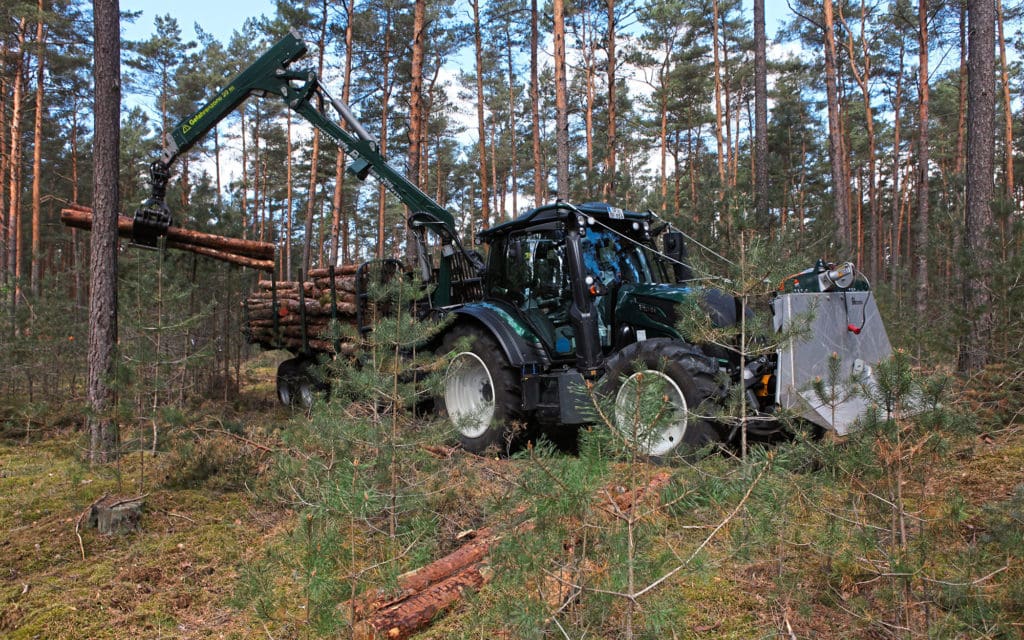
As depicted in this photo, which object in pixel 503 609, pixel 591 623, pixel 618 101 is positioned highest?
pixel 618 101

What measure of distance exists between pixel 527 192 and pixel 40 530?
27.2 meters

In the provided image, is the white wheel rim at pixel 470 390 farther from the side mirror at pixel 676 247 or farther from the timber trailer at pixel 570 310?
the side mirror at pixel 676 247

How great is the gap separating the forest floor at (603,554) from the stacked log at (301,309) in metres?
2.94

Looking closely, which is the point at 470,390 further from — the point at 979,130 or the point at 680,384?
the point at 979,130

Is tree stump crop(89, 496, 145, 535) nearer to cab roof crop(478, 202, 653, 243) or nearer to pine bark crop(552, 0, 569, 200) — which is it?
cab roof crop(478, 202, 653, 243)

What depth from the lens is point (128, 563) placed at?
3686mm

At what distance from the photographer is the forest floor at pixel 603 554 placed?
192 cm

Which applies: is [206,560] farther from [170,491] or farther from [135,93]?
[135,93]

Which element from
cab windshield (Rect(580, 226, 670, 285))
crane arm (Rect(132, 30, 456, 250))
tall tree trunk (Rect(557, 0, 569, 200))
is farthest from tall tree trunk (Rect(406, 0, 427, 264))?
cab windshield (Rect(580, 226, 670, 285))

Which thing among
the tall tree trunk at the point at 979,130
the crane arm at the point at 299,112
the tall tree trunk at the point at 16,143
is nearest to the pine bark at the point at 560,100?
the crane arm at the point at 299,112

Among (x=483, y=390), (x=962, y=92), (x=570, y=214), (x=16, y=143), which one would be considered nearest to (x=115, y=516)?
(x=483, y=390)

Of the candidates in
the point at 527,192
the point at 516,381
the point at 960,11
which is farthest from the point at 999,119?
the point at 516,381

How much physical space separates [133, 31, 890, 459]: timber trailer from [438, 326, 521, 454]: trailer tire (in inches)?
0.6

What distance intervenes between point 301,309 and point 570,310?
14.7ft
